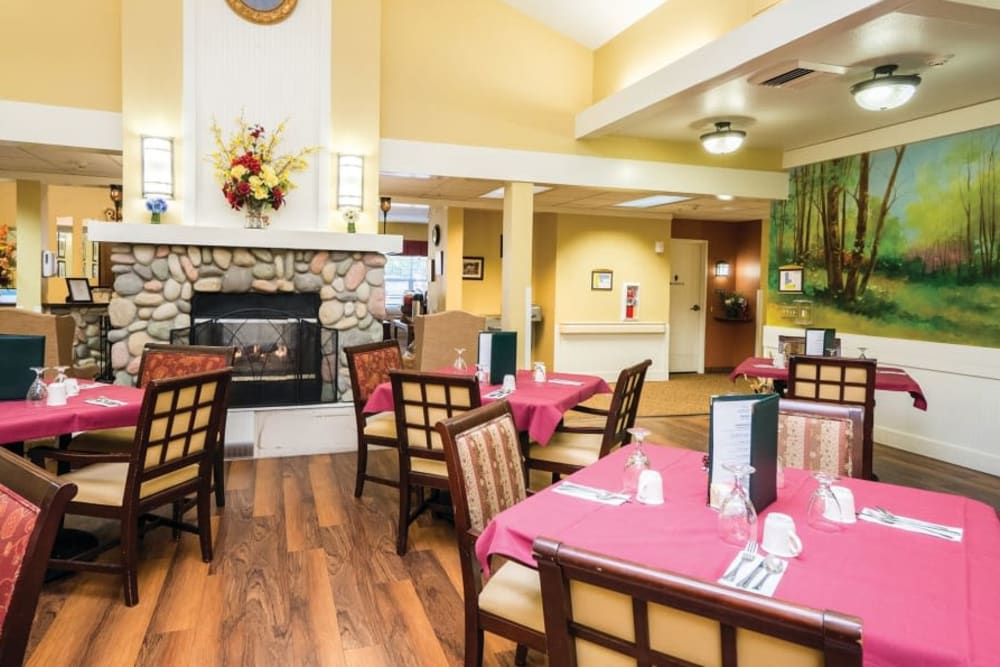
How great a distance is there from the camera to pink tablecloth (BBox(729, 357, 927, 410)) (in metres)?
4.40

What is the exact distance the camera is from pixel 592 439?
3561 millimetres

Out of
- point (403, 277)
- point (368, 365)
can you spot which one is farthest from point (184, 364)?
point (403, 277)

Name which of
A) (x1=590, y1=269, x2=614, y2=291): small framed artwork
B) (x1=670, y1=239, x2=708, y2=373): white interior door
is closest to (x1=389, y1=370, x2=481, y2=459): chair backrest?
(x1=590, y1=269, x2=614, y2=291): small framed artwork

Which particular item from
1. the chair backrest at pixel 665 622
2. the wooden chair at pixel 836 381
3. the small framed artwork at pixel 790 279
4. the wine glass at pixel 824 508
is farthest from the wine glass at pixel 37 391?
the small framed artwork at pixel 790 279

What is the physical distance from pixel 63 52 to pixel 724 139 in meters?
5.19

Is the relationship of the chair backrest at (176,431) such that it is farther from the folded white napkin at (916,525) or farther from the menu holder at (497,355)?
the folded white napkin at (916,525)

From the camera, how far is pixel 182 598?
107 inches

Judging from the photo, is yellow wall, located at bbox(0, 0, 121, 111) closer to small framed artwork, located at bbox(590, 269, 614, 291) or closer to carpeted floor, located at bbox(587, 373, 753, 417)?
carpeted floor, located at bbox(587, 373, 753, 417)

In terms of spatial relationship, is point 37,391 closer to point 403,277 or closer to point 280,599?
point 280,599

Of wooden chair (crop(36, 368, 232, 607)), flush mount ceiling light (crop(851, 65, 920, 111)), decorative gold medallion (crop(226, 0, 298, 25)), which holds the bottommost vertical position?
wooden chair (crop(36, 368, 232, 607))

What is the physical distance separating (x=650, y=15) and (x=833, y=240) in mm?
2802

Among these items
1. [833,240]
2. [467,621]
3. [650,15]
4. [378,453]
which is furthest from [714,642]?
[833,240]

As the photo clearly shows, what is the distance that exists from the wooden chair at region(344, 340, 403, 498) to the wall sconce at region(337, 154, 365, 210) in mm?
1421

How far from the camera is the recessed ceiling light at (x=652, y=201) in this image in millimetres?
7074
